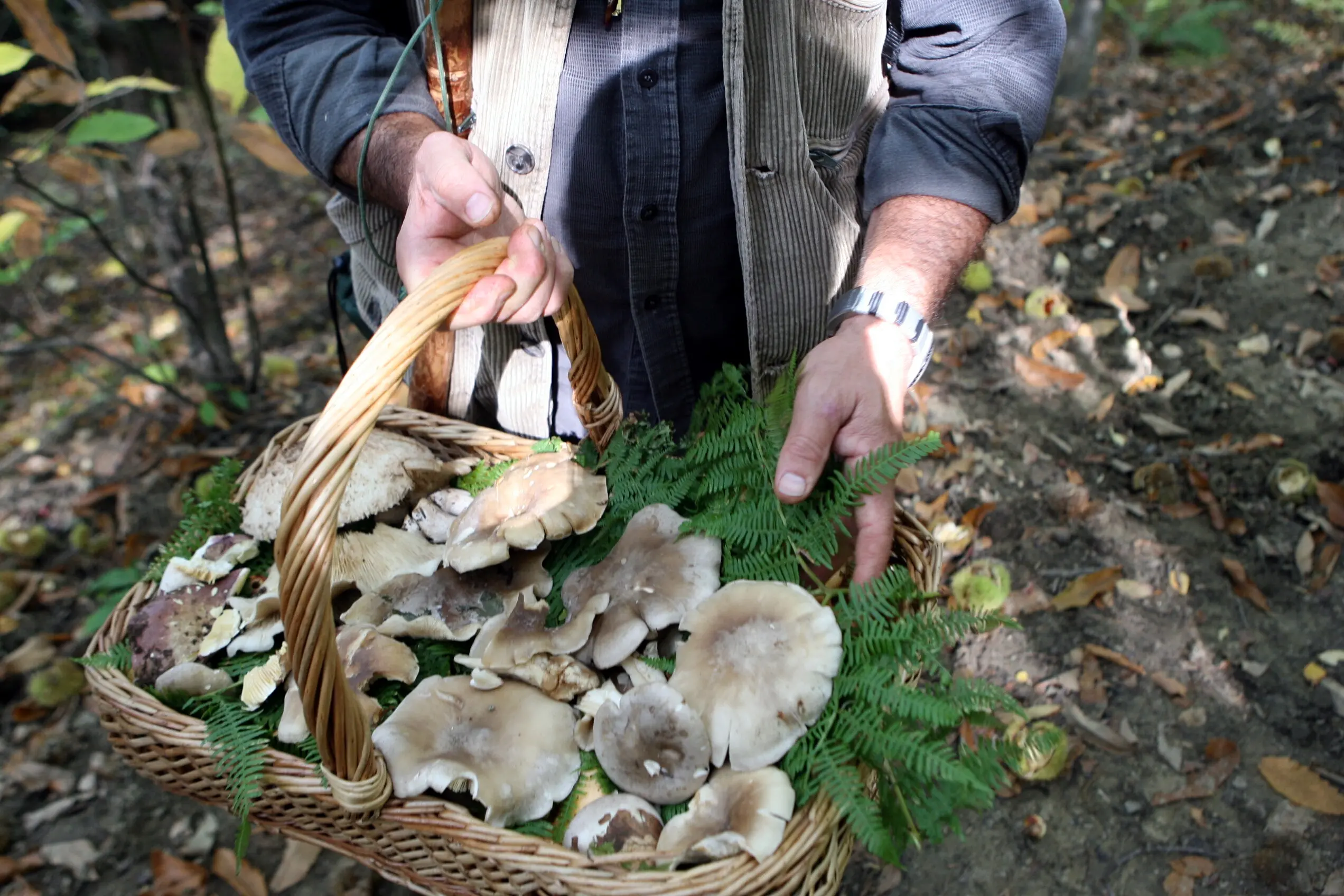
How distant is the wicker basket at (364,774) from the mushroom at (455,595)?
38cm

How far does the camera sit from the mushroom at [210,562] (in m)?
1.96

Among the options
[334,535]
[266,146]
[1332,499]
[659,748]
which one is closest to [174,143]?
[266,146]

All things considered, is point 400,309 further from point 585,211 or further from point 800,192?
point 800,192

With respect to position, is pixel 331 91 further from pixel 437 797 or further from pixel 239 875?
pixel 239 875

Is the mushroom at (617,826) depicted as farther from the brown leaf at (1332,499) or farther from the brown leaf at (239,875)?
the brown leaf at (1332,499)

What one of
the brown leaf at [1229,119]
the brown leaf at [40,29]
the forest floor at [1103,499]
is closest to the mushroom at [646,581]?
the forest floor at [1103,499]

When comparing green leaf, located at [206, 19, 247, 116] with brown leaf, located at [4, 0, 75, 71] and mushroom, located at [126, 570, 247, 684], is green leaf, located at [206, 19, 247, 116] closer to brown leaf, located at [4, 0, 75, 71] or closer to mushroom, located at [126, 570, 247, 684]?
brown leaf, located at [4, 0, 75, 71]

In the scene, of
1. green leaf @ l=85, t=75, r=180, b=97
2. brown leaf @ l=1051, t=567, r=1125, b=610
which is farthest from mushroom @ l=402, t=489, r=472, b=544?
brown leaf @ l=1051, t=567, r=1125, b=610

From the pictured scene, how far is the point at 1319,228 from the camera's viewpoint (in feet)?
14.1

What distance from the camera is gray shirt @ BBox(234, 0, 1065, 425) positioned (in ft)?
6.34

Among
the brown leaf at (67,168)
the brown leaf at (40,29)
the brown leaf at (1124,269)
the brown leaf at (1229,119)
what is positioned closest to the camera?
the brown leaf at (40,29)

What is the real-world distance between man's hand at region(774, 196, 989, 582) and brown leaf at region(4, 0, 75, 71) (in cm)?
253

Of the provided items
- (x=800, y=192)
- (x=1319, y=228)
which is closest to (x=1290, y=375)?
(x=1319, y=228)

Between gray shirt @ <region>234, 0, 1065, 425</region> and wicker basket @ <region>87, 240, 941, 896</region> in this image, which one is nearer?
wicker basket @ <region>87, 240, 941, 896</region>
